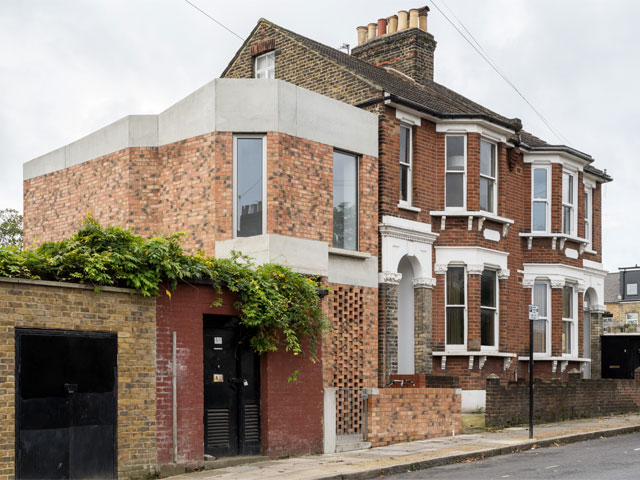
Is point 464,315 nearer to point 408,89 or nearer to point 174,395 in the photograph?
point 408,89

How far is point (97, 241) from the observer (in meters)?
12.4

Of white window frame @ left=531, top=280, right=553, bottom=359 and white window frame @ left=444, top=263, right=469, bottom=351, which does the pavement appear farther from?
white window frame @ left=531, top=280, right=553, bottom=359

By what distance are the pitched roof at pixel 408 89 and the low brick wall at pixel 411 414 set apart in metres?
6.83

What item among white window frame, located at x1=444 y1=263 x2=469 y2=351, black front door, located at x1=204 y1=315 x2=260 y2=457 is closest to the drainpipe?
black front door, located at x1=204 y1=315 x2=260 y2=457

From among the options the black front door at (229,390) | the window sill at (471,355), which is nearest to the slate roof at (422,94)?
the window sill at (471,355)

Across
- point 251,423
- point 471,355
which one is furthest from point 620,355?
point 251,423

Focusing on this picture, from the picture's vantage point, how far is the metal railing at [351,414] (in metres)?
16.3

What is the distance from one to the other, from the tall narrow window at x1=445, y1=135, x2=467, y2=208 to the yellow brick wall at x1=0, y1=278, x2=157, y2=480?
10.5 m

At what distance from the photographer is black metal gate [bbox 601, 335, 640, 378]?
27.1 metres

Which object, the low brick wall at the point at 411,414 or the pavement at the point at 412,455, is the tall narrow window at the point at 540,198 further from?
the low brick wall at the point at 411,414

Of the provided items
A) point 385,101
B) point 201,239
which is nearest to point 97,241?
point 201,239

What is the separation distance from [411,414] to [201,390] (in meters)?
5.34

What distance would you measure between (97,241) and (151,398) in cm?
249

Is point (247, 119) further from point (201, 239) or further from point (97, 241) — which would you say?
point (97, 241)
